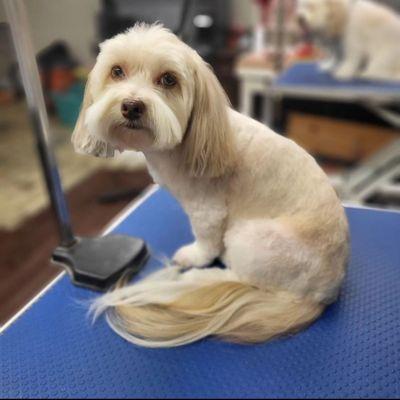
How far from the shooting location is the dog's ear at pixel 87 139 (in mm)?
745

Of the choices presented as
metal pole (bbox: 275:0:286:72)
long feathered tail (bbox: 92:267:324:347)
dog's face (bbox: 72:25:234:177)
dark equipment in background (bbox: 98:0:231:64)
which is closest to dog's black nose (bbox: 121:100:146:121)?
dog's face (bbox: 72:25:234:177)

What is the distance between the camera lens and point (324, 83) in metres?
1.91

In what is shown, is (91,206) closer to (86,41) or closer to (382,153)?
(86,41)

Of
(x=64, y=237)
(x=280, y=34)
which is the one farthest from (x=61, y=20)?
(x=280, y=34)

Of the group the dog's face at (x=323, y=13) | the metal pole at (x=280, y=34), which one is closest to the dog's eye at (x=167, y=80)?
the metal pole at (x=280, y=34)

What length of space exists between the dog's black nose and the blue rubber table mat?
1.35 metres

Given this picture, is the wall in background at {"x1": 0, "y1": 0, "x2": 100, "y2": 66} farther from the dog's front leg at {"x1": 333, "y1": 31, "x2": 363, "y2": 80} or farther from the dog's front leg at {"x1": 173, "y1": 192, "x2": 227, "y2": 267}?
the dog's front leg at {"x1": 333, "y1": 31, "x2": 363, "y2": 80}

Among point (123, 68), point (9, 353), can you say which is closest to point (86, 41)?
point (123, 68)

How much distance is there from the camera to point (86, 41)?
103cm

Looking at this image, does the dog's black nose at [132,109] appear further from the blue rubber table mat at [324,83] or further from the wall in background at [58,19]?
the blue rubber table mat at [324,83]

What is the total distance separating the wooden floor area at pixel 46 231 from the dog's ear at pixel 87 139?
3.19 feet

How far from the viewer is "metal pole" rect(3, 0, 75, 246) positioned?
0.74 meters

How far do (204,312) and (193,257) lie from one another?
186 mm

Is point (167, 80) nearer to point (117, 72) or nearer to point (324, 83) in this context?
point (117, 72)
